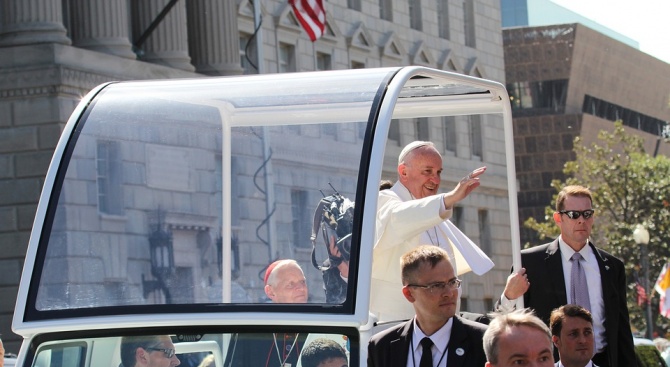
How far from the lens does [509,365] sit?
5.51 meters

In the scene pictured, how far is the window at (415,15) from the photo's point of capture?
52309 millimetres

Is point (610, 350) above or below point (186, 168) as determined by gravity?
below

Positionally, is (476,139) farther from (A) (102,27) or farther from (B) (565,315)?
(B) (565,315)

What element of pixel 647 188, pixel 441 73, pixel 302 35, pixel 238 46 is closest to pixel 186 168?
pixel 441 73

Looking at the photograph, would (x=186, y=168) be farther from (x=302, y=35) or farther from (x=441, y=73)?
(x=302, y=35)

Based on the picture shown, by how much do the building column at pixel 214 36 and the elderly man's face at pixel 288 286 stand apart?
2866 cm

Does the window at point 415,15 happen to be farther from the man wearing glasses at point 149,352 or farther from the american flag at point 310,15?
the man wearing glasses at point 149,352

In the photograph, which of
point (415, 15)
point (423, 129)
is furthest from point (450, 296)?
point (415, 15)

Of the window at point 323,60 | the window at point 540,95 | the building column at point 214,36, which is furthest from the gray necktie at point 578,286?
the window at point 540,95

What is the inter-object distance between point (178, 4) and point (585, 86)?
4951 cm

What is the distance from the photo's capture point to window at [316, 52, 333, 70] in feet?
147

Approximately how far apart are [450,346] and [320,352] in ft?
1.79

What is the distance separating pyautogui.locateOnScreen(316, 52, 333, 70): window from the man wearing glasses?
38131 mm

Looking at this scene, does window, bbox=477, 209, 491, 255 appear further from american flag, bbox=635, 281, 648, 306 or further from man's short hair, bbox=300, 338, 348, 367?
man's short hair, bbox=300, 338, 348, 367
